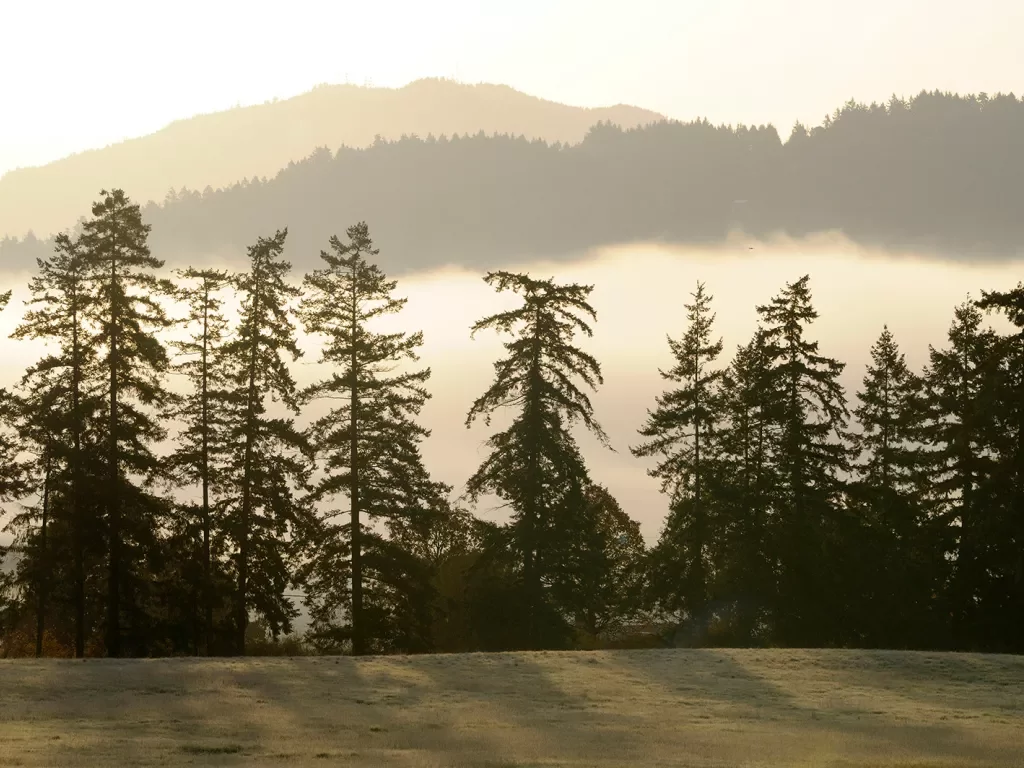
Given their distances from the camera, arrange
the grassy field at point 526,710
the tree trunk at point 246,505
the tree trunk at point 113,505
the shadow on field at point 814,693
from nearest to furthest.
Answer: the grassy field at point 526,710
the shadow on field at point 814,693
the tree trunk at point 113,505
the tree trunk at point 246,505

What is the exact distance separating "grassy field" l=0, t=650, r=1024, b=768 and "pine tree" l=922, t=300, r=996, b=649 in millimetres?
14952

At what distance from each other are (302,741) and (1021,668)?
76.0ft

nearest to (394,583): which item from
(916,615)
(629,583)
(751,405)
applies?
(629,583)

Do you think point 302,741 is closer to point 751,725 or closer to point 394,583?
point 751,725

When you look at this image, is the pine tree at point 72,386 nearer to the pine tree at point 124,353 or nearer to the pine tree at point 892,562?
the pine tree at point 124,353

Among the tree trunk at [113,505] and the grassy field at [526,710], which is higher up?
the tree trunk at [113,505]

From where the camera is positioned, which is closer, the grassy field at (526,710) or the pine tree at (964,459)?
the grassy field at (526,710)

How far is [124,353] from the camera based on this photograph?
48.4 metres

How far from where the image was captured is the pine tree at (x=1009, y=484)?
5269 centimetres

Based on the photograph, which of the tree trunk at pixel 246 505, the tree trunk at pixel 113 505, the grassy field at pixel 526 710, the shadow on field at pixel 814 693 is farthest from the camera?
the tree trunk at pixel 246 505

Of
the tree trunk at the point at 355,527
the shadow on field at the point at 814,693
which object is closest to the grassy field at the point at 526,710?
the shadow on field at the point at 814,693

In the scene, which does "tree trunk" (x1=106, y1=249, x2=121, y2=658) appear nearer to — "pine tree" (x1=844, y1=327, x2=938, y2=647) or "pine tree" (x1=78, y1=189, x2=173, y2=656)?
"pine tree" (x1=78, y1=189, x2=173, y2=656)

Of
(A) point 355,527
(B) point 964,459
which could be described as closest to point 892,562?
(B) point 964,459

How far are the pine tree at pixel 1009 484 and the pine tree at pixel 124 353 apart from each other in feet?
107
